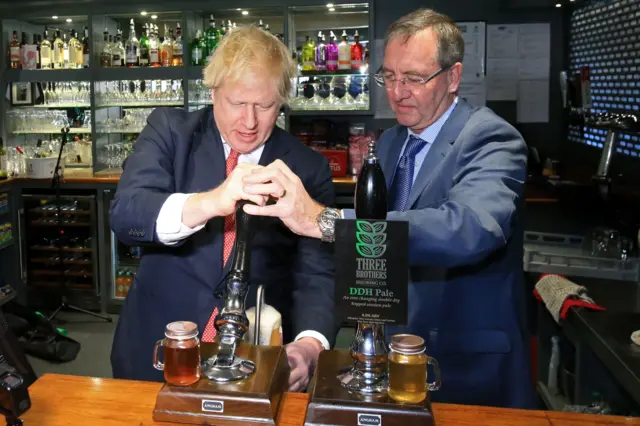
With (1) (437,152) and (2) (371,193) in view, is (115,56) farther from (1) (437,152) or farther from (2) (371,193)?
(2) (371,193)

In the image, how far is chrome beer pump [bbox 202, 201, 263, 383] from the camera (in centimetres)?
138

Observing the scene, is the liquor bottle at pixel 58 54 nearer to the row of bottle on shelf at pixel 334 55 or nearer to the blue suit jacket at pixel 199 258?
the row of bottle on shelf at pixel 334 55

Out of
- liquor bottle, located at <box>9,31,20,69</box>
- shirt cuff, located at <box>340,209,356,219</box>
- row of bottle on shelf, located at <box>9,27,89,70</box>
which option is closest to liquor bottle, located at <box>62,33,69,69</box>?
row of bottle on shelf, located at <box>9,27,89,70</box>

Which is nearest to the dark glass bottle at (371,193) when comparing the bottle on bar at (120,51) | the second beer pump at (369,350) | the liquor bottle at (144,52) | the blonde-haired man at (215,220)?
the second beer pump at (369,350)

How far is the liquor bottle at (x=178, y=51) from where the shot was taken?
568cm

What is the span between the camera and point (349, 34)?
5742 mm

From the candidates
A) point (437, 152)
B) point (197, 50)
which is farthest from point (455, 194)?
point (197, 50)

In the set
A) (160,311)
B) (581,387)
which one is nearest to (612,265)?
(581,387)

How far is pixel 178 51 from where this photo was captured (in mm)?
5742

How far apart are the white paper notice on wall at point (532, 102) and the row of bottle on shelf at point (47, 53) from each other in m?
3.96

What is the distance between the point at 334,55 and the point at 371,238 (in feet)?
14.4

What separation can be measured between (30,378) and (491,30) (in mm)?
5079

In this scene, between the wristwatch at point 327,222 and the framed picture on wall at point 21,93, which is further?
the framed picture on wall at point 21,93

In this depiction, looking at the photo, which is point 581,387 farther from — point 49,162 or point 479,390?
point 49,162
